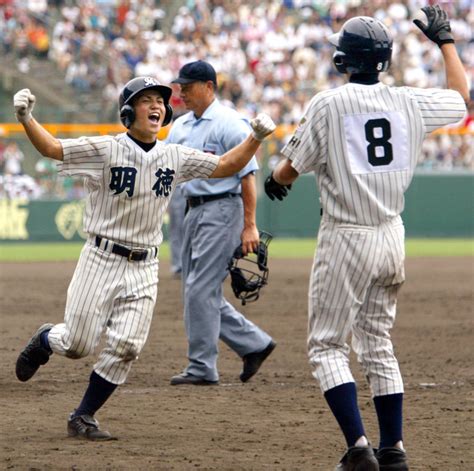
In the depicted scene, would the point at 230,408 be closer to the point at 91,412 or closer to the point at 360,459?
the point at 91,412

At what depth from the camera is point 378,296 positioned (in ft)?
17.3

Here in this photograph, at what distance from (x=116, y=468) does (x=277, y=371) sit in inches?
135

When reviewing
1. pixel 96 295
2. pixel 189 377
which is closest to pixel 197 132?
pixel 189 377

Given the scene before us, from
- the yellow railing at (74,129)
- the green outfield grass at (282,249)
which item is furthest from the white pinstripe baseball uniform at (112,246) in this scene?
the yellow railing at (74,129)

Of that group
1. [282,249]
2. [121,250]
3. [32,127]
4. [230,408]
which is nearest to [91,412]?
[121,250]

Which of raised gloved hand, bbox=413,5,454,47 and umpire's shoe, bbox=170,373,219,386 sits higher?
raised gloved hand, bbox=413,5,454,47

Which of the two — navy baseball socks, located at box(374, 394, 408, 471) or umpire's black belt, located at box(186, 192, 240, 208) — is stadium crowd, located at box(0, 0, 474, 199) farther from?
navy baseball socks, located at box(374, 394, 408, 471)

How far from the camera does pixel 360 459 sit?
16.4ft

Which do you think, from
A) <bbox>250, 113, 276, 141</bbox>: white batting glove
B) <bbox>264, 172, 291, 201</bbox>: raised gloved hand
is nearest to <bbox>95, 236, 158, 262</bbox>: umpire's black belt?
<bbox>250, 113, 276, 141</bbox>: white batting glove

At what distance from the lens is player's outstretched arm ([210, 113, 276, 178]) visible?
588 cm

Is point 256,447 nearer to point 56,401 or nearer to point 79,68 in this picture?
point 56,401

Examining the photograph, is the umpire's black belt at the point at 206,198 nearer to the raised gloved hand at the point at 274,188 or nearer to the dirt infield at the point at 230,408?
the dirt infield at the point at 230,408

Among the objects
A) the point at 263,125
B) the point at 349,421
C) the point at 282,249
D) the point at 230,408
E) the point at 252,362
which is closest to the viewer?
the point at 349,421

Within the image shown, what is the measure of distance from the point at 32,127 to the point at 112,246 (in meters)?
0.75
